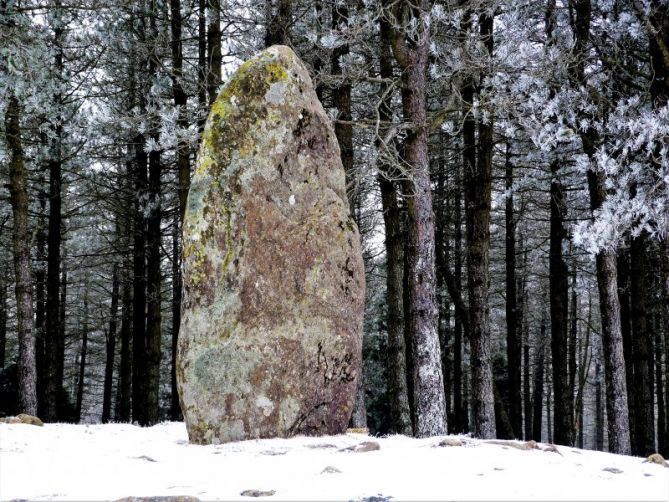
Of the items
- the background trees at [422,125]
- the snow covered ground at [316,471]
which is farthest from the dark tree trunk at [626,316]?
the snow covered ground at [316,471]

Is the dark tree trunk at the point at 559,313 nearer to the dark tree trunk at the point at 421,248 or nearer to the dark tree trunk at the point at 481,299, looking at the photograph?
the dark tree trunk at the point at 481,299

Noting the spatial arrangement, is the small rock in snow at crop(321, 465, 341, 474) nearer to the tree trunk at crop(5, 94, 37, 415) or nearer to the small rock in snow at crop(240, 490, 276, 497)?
the small rock in snow at crop(240, 490, 276, 497)

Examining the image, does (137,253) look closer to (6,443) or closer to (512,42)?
(6,443)

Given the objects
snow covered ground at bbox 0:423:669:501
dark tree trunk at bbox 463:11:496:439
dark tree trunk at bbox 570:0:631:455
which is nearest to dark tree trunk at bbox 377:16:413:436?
dark tree trunk at bbox 463:11:496:439

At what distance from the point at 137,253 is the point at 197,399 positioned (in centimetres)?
834

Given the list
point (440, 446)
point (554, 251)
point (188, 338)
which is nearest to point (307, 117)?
point (188, 338)

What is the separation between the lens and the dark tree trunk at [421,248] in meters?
8.13

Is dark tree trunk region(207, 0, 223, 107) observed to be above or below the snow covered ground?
above

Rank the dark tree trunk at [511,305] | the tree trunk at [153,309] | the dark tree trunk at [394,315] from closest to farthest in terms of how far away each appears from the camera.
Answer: the dark tree trunk at [394,315]
the tree trunk at [153,309]
the dark tree trunk at [511,305]

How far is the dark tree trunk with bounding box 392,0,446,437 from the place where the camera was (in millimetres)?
8133

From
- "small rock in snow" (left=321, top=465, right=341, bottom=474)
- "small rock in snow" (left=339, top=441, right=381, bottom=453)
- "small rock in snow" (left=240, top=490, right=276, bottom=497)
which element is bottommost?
"small rock in snow" (left=339, top=441, right=381, bottom=453)

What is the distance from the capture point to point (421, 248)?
8.35 metres

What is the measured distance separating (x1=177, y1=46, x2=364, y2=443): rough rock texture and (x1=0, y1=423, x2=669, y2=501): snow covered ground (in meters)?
0.45

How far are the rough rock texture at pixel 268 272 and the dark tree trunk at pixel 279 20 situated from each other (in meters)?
2.94
